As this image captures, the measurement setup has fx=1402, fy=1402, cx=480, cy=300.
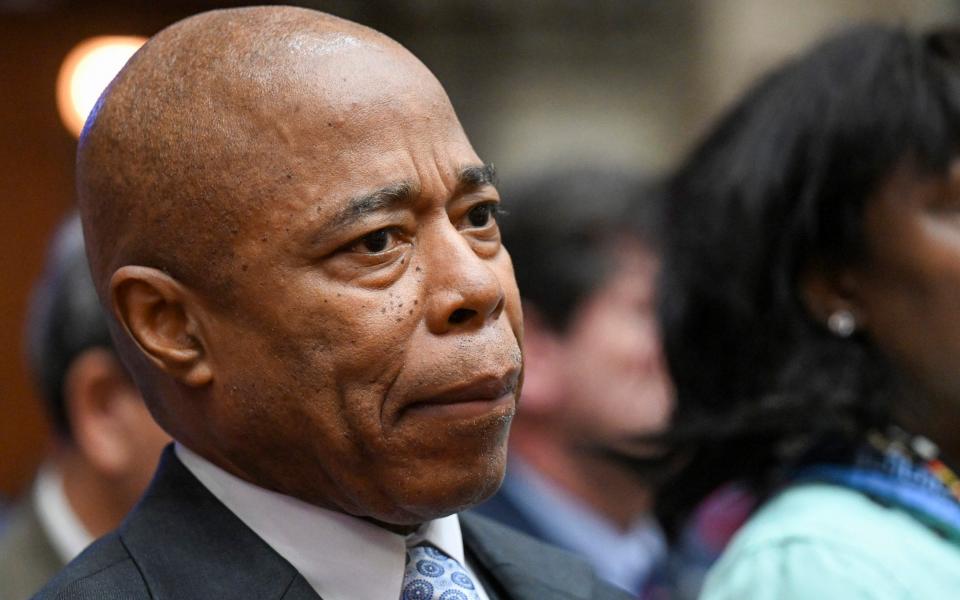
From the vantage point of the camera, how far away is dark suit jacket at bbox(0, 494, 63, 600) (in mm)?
3908

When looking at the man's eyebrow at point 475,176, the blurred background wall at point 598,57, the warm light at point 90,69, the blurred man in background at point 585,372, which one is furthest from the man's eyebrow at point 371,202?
the blurred background wall at point 598,57

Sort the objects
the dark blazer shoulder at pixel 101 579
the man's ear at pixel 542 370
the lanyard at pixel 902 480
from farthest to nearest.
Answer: the man's ear at pixel 542 370 → the lanyard at pixel 902 480 → the dark blazer shoulder at pixel 101 579

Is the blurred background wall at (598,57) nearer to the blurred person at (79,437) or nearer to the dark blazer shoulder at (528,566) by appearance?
the blurred person at (79,437)

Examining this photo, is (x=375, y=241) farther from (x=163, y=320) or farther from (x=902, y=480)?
(x=902, y=480)

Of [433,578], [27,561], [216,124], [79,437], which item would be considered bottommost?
[27,561]

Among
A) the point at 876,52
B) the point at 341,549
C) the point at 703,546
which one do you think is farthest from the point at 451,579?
the point at 703,546

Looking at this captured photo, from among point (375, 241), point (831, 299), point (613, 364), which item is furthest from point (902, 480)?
point (613, 364)

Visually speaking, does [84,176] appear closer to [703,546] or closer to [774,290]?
[774,290]

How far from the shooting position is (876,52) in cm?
340

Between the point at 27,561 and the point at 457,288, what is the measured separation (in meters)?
2.39

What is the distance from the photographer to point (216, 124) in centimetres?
207

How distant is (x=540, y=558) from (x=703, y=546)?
2.13 m

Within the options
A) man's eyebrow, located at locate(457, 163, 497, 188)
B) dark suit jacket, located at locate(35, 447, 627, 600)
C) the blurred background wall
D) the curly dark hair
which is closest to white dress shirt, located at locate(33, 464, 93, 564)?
the curly dark hair

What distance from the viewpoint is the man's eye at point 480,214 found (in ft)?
7.33
